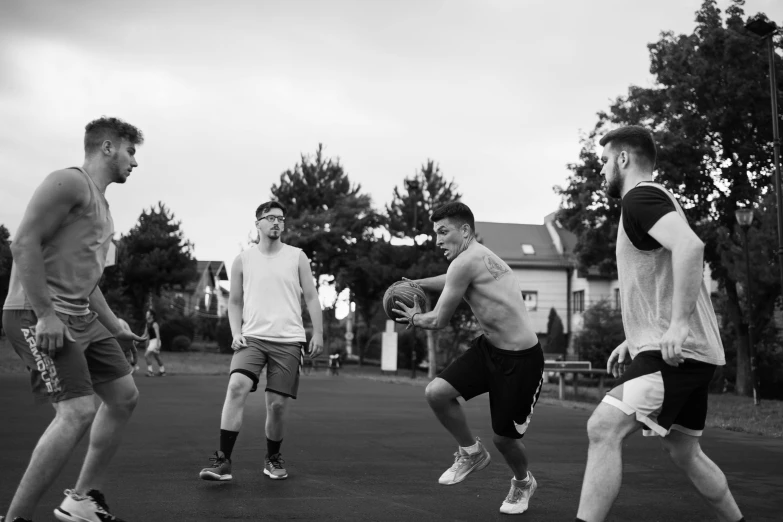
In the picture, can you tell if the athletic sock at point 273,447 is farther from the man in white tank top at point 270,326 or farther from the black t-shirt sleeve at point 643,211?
the black t-shirt sleeve at point 643,211

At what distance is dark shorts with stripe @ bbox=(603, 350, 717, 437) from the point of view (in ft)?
12.3

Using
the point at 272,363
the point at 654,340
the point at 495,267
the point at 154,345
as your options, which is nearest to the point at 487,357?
the point at 495,267

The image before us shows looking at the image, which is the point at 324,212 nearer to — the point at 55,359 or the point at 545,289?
the point at 545,289

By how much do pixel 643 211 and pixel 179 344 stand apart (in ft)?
177

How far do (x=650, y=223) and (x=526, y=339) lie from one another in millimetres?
2009

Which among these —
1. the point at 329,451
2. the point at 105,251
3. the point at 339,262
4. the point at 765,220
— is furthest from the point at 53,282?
the point at 339,262

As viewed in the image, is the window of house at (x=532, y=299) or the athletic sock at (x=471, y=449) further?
the window of house at (x=532, y=299)

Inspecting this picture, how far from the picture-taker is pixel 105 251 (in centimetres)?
459

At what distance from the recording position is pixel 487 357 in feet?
18.7

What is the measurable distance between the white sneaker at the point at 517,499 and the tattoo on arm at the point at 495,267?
1.42 metres

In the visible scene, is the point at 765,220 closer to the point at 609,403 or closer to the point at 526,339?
the point at 526,339

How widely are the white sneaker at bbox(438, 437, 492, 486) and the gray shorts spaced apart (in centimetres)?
159

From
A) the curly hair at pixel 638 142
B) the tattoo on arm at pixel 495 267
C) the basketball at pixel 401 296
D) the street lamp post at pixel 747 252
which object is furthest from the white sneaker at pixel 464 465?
the street lamp post at pixel 747 252

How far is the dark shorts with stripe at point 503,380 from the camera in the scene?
5539 millimetres
